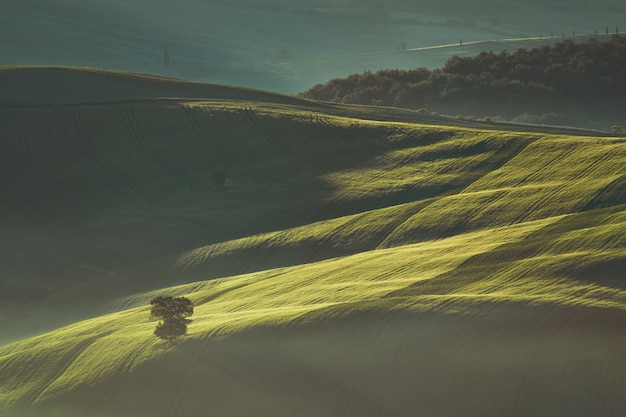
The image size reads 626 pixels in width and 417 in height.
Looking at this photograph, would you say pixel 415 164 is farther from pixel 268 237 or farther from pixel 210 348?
pixel 210 348

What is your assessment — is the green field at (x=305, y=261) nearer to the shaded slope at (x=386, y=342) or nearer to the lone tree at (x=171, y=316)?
the shaded slope at (x=386, y=342)

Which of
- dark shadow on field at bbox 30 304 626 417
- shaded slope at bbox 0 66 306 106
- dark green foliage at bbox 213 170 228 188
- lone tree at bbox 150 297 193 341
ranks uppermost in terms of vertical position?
shaded slope at bbox 0 66 306 106

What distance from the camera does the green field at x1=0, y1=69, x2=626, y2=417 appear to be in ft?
82.5

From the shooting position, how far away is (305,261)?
44469 mm

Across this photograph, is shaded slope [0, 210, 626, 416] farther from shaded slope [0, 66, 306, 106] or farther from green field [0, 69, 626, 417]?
shaded slope [0, 66, 306, 106]

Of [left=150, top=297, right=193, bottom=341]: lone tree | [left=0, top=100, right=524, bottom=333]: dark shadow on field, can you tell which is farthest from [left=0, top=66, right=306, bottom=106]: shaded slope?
[left=150, top=297, right=193, bottom=341]: lone tree

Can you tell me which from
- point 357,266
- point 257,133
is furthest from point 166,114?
point 357,266

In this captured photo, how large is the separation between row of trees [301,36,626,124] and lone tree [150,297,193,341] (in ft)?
369

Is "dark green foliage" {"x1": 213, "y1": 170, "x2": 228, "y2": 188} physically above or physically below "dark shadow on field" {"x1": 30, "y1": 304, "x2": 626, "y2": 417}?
above

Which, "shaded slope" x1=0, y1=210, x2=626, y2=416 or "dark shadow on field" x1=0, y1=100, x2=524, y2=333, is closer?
"shaded slope" x1=0, y1=210, x2=626, y2=416

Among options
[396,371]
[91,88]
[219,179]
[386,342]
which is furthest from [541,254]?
[91,88]

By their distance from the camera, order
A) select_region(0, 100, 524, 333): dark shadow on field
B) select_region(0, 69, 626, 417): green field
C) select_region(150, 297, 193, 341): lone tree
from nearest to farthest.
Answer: select_region(0, 69, 626, 417): green field → select_region(150, 297, 193, 341): lone tree → select_region(0, 100, 524, 333): dark shadow on field

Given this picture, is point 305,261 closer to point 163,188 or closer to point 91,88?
point 163,188

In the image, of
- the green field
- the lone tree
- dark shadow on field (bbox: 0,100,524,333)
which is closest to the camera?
the green field
